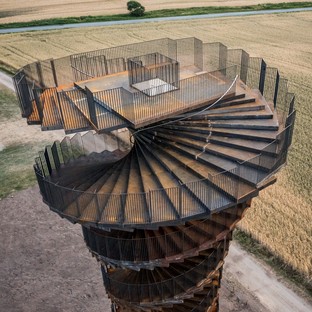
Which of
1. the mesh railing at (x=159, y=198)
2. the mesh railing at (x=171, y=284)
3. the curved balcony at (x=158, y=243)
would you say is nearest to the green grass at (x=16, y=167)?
the mesh railing at (x=171, y=284)

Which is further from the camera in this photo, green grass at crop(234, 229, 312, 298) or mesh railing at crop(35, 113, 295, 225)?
green grass at crop(234, 229, 312, 298)

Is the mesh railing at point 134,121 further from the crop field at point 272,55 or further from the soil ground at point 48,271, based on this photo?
the crop field at point 272,55

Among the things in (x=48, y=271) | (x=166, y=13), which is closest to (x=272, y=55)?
(x=166, y=13)

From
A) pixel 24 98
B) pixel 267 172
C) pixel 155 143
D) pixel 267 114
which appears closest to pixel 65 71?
pixel 24 98

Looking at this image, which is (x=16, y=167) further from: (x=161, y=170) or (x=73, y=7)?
(x=73, y=7)

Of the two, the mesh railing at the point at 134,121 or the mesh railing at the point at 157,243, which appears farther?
the mesh railing at the point at 157,243

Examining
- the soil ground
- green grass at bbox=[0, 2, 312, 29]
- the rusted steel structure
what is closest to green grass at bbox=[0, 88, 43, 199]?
the soil ground

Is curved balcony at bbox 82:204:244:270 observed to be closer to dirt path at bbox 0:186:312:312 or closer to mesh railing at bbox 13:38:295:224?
mesh railing at bbox 13:38:295:224
